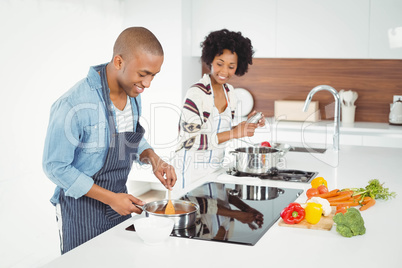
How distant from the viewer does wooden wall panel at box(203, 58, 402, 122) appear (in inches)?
199

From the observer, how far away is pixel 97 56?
468 centimetres

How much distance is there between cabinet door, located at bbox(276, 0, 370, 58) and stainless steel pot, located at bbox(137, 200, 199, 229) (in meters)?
3.28

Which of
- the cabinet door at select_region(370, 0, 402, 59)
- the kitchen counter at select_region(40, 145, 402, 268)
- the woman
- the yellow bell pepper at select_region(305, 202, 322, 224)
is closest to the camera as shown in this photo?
the kitchen counter at select_region(40, 145, 402, 268)

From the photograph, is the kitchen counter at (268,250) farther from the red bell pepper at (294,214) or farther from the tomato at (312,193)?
the tomato at (312,193)

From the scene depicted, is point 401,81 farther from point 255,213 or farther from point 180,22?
point 255,213

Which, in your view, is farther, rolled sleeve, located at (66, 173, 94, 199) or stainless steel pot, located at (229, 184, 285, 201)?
stainless steel pot, located at (229, 184, 285, 201)

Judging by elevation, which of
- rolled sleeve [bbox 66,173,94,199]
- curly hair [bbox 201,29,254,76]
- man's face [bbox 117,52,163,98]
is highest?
curly hair [bbox 201,29,254,76]

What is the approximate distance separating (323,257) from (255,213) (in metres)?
0.50

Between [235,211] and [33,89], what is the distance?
2383 millimetres

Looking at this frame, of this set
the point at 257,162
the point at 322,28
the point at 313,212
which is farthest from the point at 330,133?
the point at 313,212

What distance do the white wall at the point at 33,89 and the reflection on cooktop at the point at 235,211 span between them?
1.85 meters

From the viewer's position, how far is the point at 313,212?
6.00ft

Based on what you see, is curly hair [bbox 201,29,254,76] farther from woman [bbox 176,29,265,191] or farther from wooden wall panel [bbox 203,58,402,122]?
wooden wall panel [bbox 203,58,402,122]

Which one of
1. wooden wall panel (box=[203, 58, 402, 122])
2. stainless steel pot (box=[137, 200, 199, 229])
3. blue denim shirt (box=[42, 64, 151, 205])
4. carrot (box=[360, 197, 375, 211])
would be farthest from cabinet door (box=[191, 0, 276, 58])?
stainless steel pot (box=[137, 200, 199, 229])
